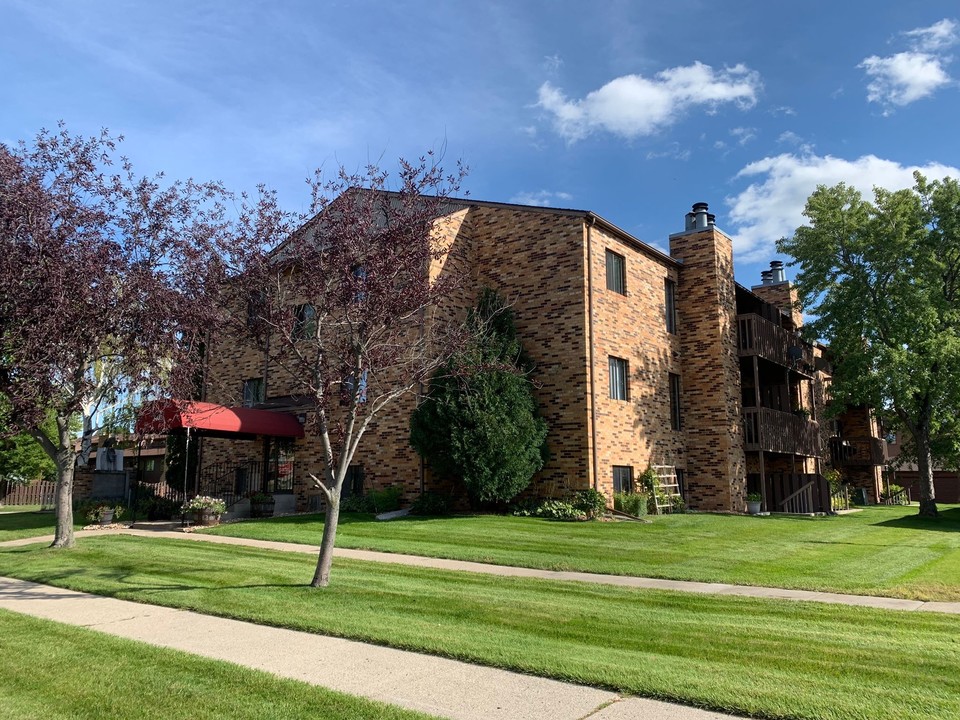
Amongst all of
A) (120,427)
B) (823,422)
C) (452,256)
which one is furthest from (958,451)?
(120,427)

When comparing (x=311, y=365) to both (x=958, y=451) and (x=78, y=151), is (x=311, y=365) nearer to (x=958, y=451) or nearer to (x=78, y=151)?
(x=78, y=151)

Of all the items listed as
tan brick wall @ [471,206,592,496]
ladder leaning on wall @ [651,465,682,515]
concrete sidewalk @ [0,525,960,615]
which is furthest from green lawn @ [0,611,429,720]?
ladder leaning on wall @ [651,465,682,515]

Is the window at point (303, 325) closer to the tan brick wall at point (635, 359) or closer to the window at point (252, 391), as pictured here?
the tan brick wall at point (635, 359)

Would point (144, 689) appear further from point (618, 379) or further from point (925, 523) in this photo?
point (925, 523)

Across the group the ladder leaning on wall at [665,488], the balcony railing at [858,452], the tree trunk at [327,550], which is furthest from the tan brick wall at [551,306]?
the balcony railing at [858,452]

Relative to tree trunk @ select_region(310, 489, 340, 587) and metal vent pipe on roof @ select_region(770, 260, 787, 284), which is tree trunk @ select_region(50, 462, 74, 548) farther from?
metal vent pipe on roof @ select_region(770, 260, 787, 284)

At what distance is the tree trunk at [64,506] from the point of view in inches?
519

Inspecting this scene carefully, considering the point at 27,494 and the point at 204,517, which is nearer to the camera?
the point at 204,517

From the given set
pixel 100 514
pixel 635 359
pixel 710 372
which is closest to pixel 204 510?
pixel 100 514

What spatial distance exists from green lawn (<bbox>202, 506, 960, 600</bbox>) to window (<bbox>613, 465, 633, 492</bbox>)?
188cm

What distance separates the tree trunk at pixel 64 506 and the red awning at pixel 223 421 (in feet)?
5.01

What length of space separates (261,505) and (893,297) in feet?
71.7

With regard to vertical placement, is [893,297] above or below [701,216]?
below

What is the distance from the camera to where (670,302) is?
24266 millimetres
